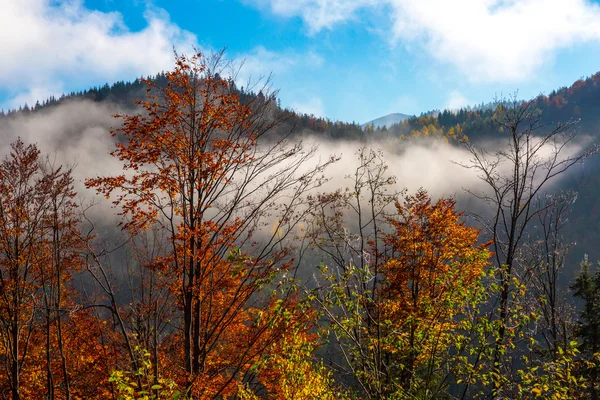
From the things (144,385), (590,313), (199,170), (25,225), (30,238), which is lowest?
(590,313)

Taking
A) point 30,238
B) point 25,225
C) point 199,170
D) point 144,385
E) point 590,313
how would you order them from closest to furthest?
point 144,385 < point 199,170 < point 30,238 < point 25,225 < point 590,313

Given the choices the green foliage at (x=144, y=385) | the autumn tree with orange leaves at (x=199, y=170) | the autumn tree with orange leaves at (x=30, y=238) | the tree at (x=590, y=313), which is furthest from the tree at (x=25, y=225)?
the tree at (x=590, y=313)

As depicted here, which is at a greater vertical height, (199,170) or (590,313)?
(199,170)

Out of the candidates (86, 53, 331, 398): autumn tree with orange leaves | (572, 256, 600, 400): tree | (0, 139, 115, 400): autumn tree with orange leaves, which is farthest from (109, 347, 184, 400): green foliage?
(572, 256, 600, 400): tree

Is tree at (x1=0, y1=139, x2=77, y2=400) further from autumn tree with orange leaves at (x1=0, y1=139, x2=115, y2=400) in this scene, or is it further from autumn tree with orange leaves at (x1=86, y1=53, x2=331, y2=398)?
autumn tree with orange leaves at (x1=86, y1=53, x2=331, y2=398)

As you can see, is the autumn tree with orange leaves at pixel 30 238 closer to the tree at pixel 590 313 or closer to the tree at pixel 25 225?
the tree at pixel 25 225

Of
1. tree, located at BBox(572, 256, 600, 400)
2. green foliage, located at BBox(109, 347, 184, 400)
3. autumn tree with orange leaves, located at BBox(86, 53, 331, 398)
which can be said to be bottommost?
tree, located at BBox(572, 256, 600, 400)

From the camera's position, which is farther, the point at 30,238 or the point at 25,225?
the point at 25,225

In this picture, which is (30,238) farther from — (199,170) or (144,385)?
(144,385)

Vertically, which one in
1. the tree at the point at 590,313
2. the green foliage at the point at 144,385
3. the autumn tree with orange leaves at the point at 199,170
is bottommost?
the tree at the point at 590,313

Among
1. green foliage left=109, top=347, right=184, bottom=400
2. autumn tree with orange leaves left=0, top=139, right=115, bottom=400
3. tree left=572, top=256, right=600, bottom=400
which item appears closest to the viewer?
green foliage left=109, top=347, right=184, bottom=400

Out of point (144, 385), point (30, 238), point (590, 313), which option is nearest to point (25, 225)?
point (30, 238)

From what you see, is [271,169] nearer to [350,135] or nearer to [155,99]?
[155,99]

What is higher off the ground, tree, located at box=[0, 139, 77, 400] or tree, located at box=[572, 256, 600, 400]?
tree, located at box=[0, 139, 77, 400]
